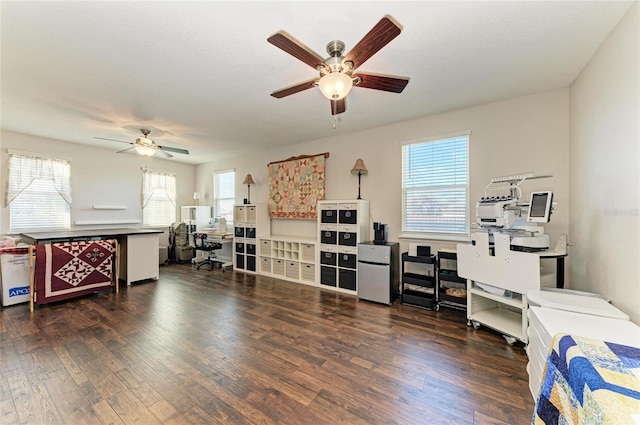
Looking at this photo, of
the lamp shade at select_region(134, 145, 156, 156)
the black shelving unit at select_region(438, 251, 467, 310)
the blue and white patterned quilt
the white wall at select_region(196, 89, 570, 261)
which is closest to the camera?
the blue and white patterned quilt

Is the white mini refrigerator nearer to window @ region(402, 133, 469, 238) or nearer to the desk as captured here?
window @ region(402, 133, 469, 238)

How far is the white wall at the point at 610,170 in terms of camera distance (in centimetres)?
167

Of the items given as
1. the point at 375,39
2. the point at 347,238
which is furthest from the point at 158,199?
the point at 375,39

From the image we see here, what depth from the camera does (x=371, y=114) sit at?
11.6ft

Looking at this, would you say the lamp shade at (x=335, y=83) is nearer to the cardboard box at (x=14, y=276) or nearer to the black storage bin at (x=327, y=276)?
the black storage bin at (x=327, y=276)

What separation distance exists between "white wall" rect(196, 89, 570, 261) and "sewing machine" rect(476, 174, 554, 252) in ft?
2.02

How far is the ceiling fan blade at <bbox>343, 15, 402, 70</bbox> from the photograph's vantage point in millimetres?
1436

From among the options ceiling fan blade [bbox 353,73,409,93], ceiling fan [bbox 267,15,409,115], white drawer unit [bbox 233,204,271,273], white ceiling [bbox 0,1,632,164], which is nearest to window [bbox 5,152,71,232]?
white ceiling [bbox 0,1,632,164]

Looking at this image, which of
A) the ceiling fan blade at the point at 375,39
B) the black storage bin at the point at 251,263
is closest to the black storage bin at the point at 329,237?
the black storage bin at the point at 251,263

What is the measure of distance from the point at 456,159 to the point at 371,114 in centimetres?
134

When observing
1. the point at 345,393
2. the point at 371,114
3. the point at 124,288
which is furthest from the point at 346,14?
the point at 124,288

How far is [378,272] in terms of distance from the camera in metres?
3.54

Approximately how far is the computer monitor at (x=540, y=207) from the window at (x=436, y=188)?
1.02 m

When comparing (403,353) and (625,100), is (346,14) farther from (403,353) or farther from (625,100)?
(403,353)
